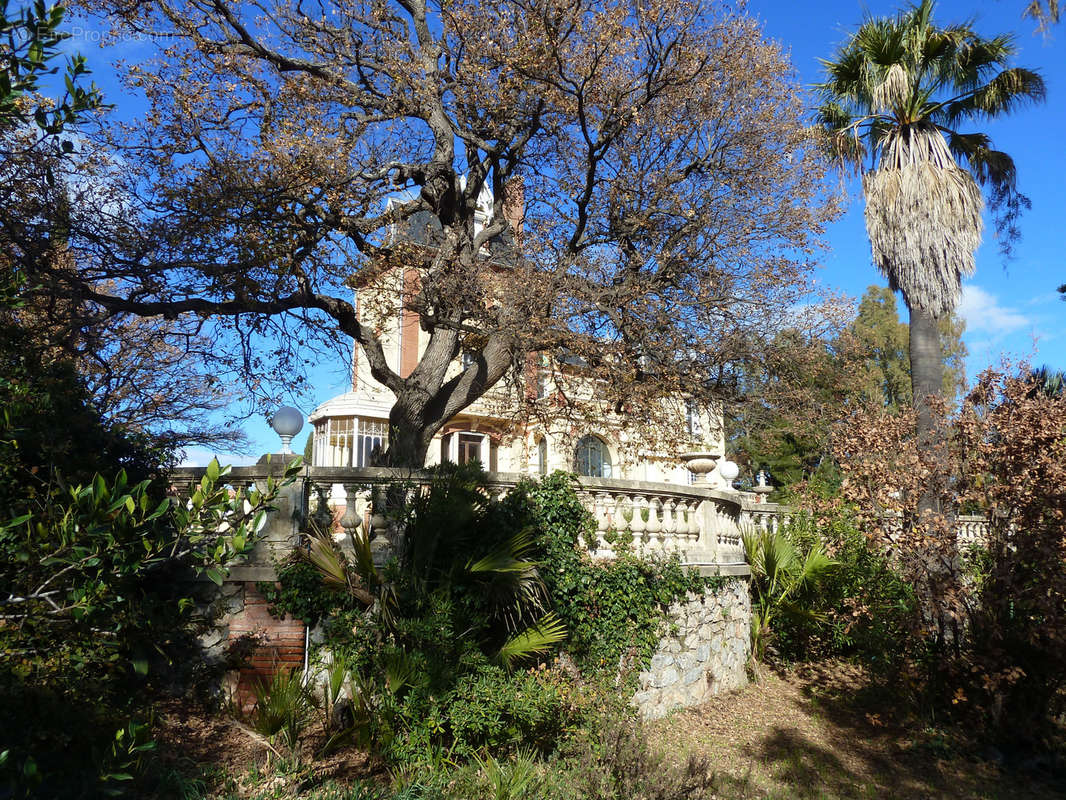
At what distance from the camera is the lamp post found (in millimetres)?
9430

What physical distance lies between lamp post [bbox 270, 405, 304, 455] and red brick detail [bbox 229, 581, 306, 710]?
306cm

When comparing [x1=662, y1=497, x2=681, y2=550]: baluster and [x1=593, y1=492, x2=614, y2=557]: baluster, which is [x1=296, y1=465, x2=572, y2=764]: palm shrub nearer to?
[x1=593, y1=492, x2=614, y2=557]: baluster

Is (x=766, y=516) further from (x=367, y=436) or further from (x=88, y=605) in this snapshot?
(x=367, y=436)

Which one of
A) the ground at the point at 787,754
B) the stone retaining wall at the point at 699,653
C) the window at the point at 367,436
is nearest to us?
the ground at the point at 787,754

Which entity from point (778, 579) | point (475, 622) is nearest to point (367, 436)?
point (778, 579)

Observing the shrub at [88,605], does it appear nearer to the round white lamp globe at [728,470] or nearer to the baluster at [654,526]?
the baluster at [654,526]

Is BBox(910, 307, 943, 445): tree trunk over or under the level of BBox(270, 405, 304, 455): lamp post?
over

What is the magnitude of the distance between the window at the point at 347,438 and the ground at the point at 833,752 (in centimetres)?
1357

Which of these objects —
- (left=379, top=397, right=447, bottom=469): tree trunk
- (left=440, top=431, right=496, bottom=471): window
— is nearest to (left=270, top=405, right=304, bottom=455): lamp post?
(left=379, top=397, right=447, bottom=469): tree trunk

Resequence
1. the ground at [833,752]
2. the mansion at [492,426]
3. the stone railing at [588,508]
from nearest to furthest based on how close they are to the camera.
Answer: the stone railing at [588,508], the ground at [833,752], the mansion at [492,426]

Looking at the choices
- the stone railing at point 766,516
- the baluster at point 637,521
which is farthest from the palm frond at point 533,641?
the stone railing at point 766,516

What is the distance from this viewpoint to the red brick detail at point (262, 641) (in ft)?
21.5

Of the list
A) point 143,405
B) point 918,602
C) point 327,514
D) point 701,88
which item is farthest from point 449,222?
point 918,602

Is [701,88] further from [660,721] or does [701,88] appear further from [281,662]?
[281,662]
